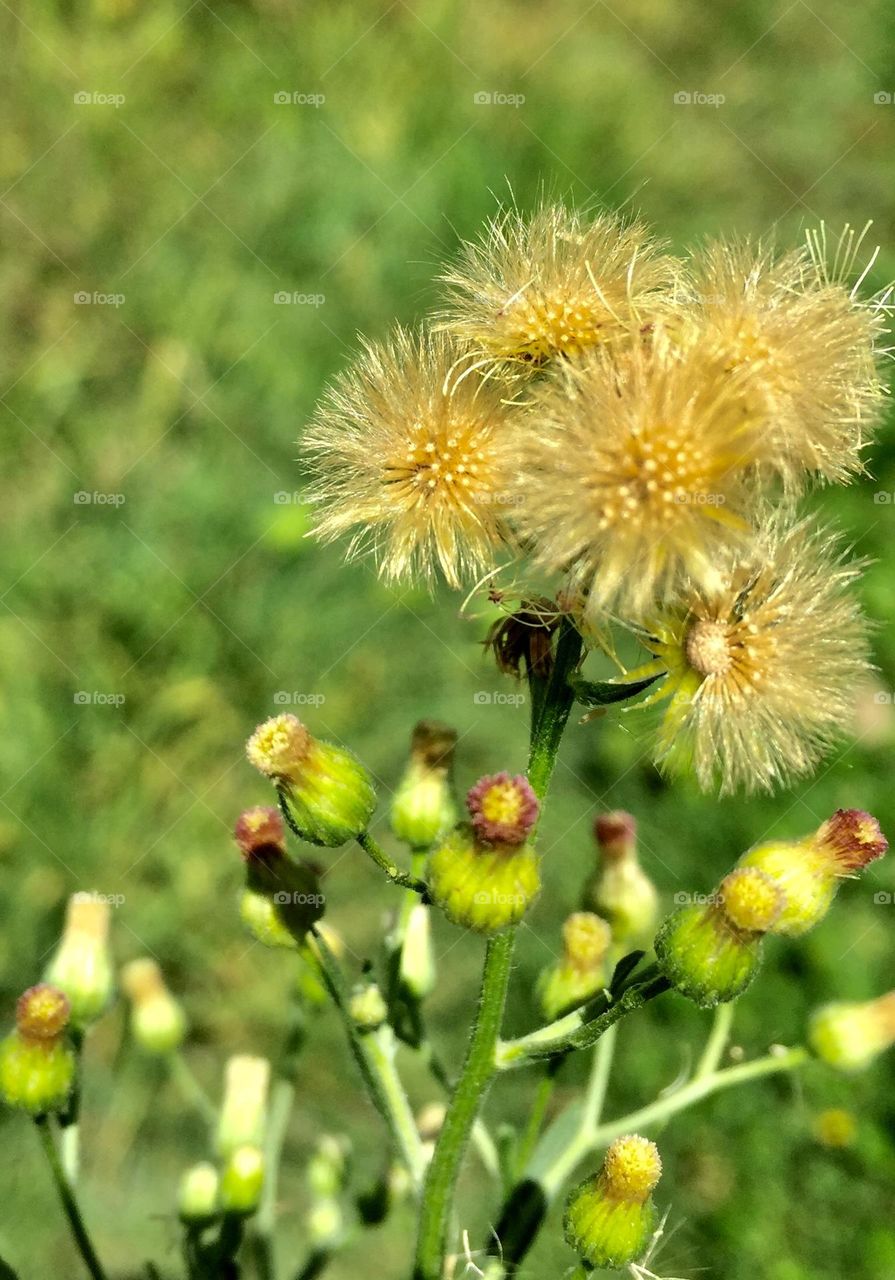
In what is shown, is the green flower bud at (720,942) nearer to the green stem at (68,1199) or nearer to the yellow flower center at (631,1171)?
the yellow flower center at (631,1171)

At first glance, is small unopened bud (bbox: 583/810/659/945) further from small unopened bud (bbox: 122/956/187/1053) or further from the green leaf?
small unopened bud (bbox: 122/956/187/1053)

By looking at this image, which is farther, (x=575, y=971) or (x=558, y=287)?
(x=575, y=971)

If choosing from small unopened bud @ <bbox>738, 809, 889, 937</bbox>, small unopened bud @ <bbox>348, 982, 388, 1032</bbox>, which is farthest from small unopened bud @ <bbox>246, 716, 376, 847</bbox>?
small unopened bud @ <bbox>738, 809, 889, 937</bbox>

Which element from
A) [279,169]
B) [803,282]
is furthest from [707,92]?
[803,282]

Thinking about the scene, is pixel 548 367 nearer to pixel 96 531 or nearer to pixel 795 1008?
pixel 795 1008

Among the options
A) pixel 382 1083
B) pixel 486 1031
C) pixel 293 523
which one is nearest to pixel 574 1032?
pixel 486 1031

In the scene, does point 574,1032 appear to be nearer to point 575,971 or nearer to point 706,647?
point 575,971
